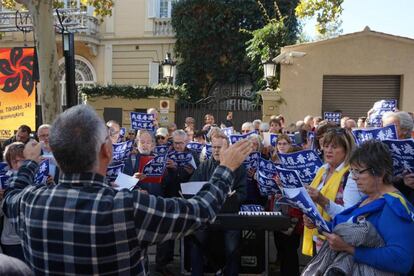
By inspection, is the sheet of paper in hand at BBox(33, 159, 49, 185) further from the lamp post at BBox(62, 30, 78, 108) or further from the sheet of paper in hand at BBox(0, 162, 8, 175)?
the lamp post at BBox(62, 30, 78, 108)

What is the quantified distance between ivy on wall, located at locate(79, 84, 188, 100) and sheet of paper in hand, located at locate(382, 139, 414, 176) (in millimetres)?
13410

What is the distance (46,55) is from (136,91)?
731cm

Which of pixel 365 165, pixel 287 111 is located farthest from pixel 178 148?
pixel 287 111

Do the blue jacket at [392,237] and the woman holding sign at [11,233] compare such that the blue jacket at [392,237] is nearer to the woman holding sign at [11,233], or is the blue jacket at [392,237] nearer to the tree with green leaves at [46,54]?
the woman holding sign at [11,233]

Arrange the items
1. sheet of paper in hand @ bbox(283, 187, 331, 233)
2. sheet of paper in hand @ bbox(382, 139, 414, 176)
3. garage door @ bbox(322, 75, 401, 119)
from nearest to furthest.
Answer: sheet of paper in hand @ bbox(283, 187, 331, 233)
sheet of paper in hand @ bbox(382, 139, 414, 176)
garage door @ bbox(322, 75, 401, 119)

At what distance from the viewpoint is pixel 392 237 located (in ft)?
8.43

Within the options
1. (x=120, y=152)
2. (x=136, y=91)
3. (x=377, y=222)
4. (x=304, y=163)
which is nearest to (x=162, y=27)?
(x=136, y=91)

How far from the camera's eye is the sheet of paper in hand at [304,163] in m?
4.23

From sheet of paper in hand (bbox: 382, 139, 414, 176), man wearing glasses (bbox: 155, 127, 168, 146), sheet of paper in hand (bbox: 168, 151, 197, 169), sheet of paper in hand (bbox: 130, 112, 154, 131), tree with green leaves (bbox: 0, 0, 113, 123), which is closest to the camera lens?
sheet of paper in hand (bbox: 382, 139, 414, 176)

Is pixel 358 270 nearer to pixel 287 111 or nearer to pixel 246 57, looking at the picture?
pixel 287 111

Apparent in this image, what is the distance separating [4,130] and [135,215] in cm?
896

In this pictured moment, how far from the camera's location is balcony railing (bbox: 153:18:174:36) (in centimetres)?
2367

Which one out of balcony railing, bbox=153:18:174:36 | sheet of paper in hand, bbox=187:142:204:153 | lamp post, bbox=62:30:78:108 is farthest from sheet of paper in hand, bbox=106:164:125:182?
balcony railing, bbox=153:18:174:36

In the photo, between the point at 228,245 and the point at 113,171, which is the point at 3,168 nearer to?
the point at 113,171
